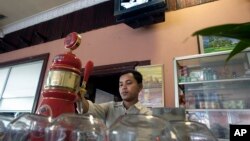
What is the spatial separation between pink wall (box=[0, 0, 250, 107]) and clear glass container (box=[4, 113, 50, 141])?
5.73 feet

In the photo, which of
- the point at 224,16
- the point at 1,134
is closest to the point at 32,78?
the point at 224,16

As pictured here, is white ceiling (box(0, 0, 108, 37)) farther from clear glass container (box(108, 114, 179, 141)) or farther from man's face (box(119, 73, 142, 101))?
clear glass container (box(108, 114, 179, 141))

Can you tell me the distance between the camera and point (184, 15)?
2.26m

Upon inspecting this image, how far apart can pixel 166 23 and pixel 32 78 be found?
7.43ft

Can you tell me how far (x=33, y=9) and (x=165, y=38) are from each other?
2.61 meters

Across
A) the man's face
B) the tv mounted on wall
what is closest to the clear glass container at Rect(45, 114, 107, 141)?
the man's face

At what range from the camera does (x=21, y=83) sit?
11.3ft

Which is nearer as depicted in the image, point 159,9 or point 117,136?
point 117,136

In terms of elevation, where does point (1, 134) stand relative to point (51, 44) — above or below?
below

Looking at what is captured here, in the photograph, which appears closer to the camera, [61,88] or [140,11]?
[61,88]

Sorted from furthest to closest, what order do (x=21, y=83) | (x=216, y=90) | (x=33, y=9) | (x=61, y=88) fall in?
(x=33, y=9) → (x=21, y=83) → (x=216, y=90) → (x=61, y=88)

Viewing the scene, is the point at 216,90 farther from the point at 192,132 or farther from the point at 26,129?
the point at 26,129

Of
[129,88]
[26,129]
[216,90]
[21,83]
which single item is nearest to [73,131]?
[26,129]

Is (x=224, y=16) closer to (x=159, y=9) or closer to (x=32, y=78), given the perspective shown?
(x=159, y=9)
